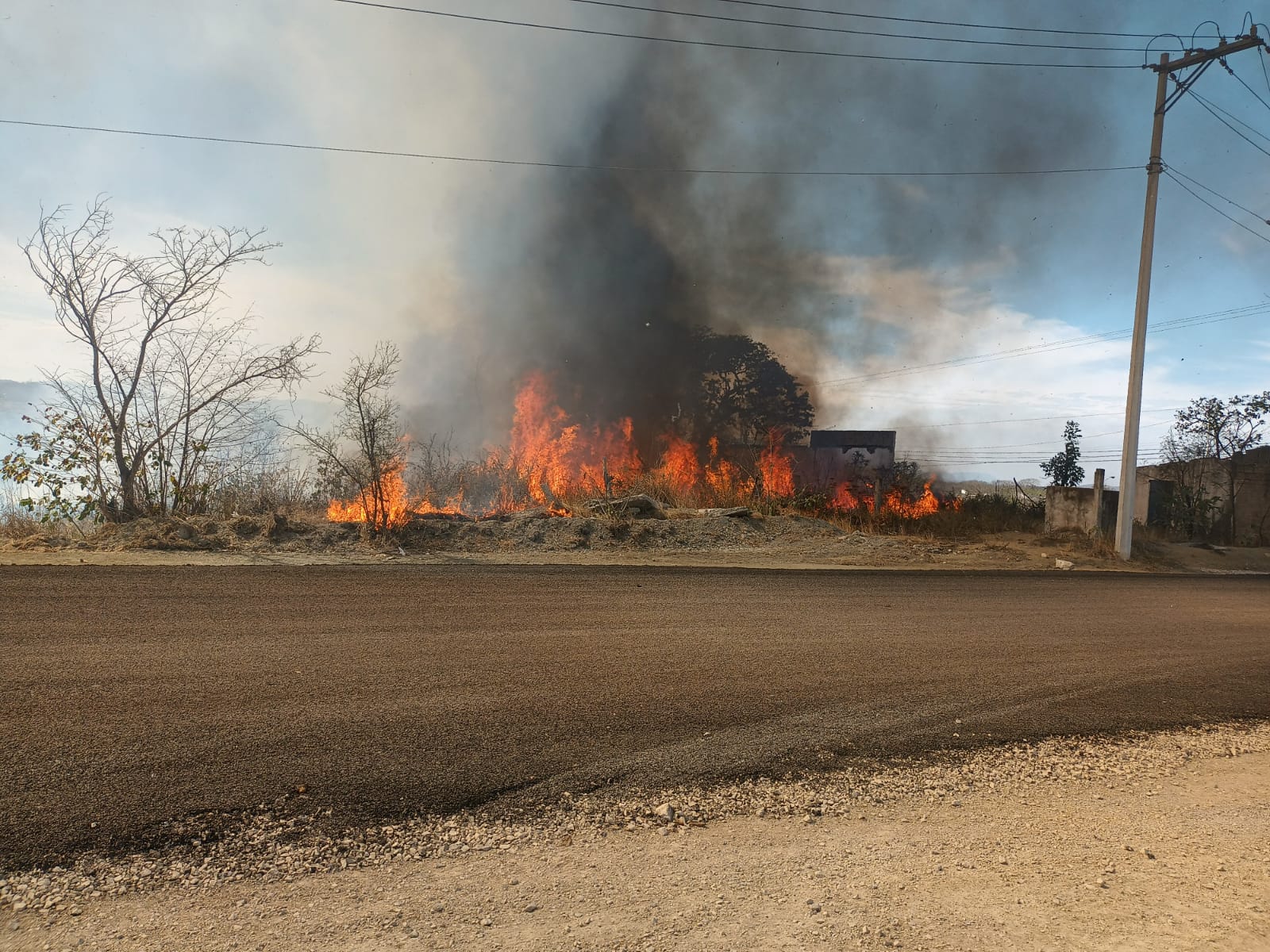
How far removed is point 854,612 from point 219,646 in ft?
23.2

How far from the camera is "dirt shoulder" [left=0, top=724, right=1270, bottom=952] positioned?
9.55 feet

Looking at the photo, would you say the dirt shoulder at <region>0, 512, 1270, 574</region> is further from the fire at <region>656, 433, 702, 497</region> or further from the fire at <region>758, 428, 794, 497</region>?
the fire at <region>758, 428, 794, 497</region>

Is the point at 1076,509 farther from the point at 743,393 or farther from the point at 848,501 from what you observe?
the point at 743,393

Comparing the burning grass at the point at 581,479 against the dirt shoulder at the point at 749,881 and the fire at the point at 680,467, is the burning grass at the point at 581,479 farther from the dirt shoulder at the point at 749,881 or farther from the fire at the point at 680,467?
the dirt shoulder at the point at 749,881

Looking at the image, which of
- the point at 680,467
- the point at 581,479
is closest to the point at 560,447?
the point at 581,479

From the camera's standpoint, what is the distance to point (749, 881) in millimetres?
3381

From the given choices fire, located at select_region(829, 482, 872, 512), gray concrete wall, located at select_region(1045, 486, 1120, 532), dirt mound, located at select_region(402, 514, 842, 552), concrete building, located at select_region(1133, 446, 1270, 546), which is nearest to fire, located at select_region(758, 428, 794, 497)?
fire, located at select_region(829, 482, 872, 512)

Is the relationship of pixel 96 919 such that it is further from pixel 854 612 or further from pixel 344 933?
pixel 854 612

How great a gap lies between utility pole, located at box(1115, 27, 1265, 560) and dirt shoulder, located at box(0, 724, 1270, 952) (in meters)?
16.8

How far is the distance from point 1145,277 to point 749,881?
20777 millimetres

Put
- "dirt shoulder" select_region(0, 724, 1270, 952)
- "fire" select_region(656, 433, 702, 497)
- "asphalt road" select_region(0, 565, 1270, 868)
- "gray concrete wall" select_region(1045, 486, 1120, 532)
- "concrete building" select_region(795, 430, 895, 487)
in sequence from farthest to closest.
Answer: "concrete building" select_region(795, 430, 895, 487) → "fire" select_region(656, 433, 702, 497) → "gray concrete wall" select_region(1045, 486, 1120, 532) → "asphalt road" select_region(0, 565, 1270, 868) → "dirt shoulder" select_region(0, 724, 1270, 952)

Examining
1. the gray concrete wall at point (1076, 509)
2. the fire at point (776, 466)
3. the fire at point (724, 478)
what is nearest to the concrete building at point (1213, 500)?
the gray concrete wall at point (1076, 509)

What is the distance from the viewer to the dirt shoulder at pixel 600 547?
12.3m

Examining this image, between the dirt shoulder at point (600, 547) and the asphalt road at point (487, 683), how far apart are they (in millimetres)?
2269
